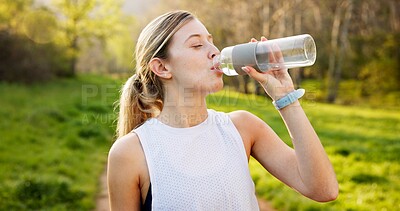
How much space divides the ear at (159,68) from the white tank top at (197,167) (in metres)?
0.28

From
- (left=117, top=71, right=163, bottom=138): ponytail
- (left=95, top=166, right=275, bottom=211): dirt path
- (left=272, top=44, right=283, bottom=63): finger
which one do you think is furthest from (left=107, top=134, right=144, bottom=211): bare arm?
(left=95, top=166, right=275, bottom=211): dirt path

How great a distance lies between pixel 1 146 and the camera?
7055mm

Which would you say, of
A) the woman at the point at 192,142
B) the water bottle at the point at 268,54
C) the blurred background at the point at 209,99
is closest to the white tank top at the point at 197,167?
the woman at the point at 192,142

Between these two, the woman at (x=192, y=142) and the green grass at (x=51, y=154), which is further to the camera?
the green grass at (x=51, y=154)

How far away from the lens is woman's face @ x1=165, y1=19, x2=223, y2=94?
6.84 ft

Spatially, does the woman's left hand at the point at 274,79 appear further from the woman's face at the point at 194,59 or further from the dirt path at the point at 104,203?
the dirt path at the point at 104,203

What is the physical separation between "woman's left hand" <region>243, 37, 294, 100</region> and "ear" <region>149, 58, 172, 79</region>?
46 centimetres

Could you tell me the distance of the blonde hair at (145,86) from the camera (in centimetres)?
217

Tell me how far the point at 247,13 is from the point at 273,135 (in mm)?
20904

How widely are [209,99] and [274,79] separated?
499 inches

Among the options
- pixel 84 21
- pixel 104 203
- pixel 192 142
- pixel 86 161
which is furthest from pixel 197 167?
pixel 84 21

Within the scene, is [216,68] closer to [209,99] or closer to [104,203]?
[104,203]

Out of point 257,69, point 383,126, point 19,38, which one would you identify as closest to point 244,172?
point 257,69

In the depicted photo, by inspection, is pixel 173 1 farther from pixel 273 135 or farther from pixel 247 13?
pixel 273 135
